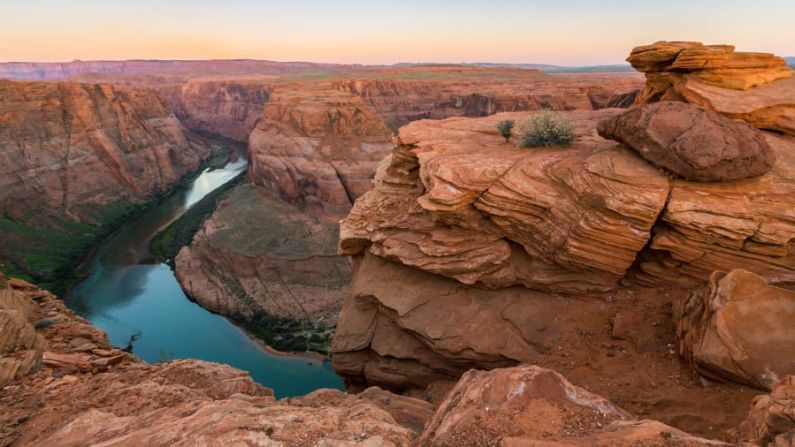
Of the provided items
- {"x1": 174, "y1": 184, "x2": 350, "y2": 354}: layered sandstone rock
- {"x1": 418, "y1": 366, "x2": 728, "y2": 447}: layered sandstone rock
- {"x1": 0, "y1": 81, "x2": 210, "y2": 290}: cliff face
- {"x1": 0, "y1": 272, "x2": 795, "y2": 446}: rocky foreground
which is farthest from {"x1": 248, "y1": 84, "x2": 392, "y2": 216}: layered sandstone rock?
{"x1": 418, "y1": 366, "x2": 728, "y2": 447}: layered sandstone rock

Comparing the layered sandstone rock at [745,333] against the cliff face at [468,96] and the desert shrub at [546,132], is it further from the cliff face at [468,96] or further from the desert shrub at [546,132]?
the cliff face at [468,96]

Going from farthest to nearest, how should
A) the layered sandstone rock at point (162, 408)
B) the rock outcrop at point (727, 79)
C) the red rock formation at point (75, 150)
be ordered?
the red rock formation at point (75, 150), the rock outcrop at point (727, 79), the layered sandstone rock at point (162, 408)

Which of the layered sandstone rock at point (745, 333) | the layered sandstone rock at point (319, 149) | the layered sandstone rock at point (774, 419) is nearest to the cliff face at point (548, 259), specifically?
the layered sandstone rock at point (745, 333)

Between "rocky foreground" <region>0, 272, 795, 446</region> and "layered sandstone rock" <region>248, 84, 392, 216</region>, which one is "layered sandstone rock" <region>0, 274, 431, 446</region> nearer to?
"rocky foreground" <region>0, 272, 795, 446</region>

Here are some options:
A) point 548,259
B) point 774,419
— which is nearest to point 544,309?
point 548,259

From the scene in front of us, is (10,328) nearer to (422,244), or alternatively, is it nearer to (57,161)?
(422,244)
